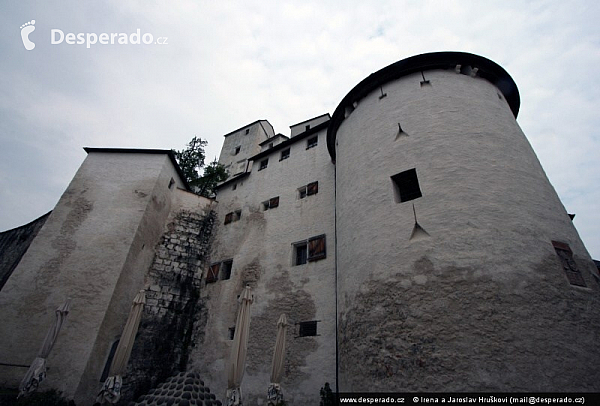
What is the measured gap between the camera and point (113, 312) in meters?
11.1

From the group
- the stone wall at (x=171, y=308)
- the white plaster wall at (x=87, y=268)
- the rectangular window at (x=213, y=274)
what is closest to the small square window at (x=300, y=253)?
the rectangular window at (x=213, y=274)

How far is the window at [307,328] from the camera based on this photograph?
10.2m

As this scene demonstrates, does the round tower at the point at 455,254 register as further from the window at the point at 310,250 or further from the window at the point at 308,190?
the window at the point at 308,190

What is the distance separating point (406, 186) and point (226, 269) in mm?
9840

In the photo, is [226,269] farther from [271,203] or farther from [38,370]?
[38,370]

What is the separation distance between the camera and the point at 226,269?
1451cm

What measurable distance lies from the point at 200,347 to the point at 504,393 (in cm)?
1143

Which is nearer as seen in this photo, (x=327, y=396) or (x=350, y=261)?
(x=350, y=261)

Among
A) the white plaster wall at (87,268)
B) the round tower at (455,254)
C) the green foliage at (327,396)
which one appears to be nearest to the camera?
the round tower at (455,254)

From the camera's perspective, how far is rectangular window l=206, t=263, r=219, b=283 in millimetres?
14320

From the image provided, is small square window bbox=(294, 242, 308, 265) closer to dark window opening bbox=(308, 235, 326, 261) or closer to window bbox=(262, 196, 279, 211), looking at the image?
dark window opening bbox=(308, 235, 326, 261)

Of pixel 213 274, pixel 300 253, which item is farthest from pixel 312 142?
pixel 213 274

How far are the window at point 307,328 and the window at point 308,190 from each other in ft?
18.3

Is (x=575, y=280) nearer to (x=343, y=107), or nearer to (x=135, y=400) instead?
(x=343, y=107)
